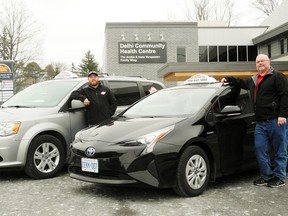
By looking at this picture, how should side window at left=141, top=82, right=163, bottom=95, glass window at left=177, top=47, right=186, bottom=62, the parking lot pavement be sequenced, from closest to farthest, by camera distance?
the parking lot pavement, side window at left=141, top=82, right=163, bottom=95, glass window at left=177, top=47, right=186, bottom=62

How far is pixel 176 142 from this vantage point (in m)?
4.60

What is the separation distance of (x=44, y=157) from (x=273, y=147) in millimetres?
3349

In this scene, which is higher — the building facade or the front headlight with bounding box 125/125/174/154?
the building facade

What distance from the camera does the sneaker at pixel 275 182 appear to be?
5195 mm

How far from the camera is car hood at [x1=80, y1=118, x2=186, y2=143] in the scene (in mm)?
4668

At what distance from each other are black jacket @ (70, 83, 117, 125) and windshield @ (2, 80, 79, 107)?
288mm

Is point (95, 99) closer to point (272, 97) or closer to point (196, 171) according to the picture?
point (196, 171)

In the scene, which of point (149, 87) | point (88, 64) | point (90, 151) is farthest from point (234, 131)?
point (88, 64)

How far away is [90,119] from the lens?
6.57m

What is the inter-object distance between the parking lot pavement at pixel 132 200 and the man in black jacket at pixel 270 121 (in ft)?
0.72

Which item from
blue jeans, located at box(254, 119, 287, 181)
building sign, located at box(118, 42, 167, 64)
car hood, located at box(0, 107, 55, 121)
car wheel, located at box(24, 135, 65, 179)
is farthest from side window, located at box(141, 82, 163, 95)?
building sign, located at box(118, 42, 167, 64)

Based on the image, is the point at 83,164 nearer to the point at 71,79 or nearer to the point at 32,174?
the point at 32,174

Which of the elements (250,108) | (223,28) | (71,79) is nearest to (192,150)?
(250,108)

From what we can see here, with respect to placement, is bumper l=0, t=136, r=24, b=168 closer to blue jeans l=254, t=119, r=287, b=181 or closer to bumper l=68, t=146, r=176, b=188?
bumper l=68, t=146, r=176, b=188
